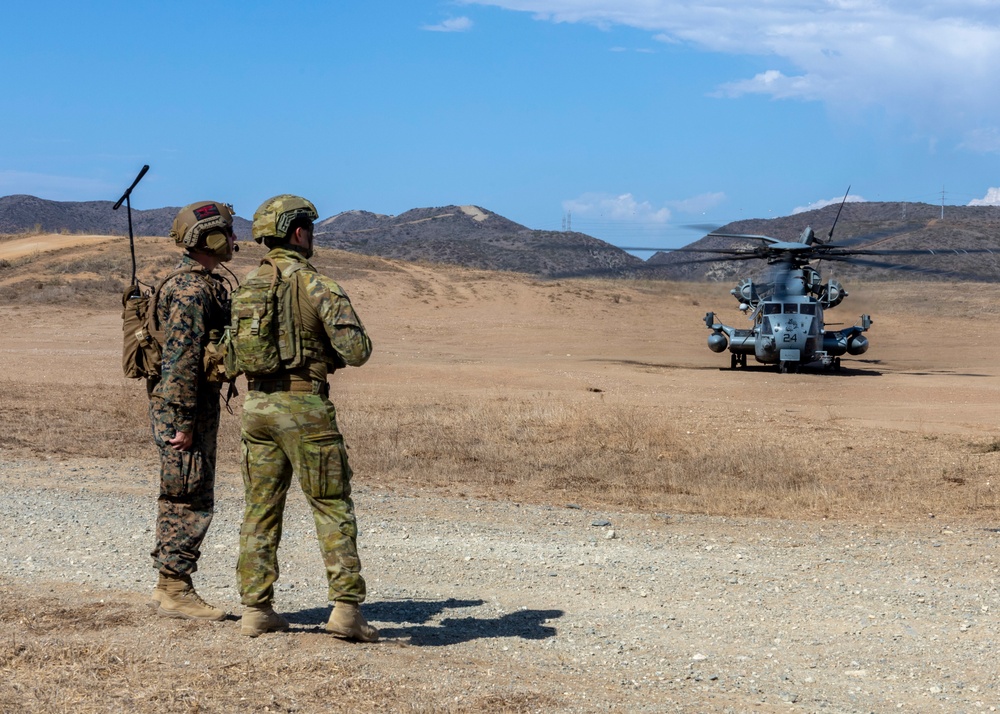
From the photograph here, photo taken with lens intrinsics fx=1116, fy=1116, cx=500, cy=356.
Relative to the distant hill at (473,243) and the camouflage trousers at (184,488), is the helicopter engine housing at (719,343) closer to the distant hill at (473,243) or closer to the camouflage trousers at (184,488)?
the camouflage trousers at (184,488)

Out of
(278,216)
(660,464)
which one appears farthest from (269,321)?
(660,464)

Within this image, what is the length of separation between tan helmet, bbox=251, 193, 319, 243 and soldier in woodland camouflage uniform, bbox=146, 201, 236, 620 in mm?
493

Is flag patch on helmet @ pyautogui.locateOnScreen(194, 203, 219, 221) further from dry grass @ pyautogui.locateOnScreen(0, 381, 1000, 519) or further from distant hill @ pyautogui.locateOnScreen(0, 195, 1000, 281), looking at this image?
distant hill @ pyautogui.locateOnScreen(0, 195, 1000, 281)

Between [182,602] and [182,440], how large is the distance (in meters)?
0.80

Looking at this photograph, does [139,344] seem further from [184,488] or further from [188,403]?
[184,488]

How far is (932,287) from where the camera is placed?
5172 cm

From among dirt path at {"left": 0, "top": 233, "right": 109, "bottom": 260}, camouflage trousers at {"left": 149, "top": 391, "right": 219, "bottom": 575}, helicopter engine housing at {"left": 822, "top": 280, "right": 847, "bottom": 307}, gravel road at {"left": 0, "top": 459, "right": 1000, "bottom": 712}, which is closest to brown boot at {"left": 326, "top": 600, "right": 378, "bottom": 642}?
gravel road at {"left": 0, "top": 459, "right": 1000, "bottom": 712}

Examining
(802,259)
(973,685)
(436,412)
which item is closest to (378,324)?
(802,259)

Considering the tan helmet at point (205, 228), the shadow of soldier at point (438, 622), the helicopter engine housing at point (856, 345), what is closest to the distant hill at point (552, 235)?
the helicopter engine housing at point (856, 345)

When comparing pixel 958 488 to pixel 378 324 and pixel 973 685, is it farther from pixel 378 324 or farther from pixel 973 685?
pixel 378 324

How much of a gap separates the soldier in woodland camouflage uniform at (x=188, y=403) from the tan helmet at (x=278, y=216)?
493 millimetres

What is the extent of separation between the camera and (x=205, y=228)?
5449 mm

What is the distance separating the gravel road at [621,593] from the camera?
4.70 metres

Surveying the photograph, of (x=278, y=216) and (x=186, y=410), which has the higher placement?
(x=278, y=216)
